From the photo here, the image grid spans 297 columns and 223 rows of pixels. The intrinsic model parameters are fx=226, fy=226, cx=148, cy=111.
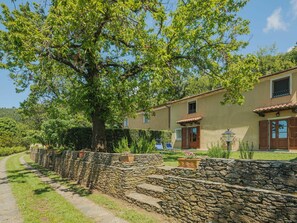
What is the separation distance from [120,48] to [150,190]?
7357 mm

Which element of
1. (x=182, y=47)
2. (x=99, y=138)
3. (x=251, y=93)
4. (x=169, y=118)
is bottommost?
(x=99, y=138)

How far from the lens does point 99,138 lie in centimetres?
1221

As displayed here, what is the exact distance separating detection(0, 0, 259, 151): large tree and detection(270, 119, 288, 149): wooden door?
18.1ft

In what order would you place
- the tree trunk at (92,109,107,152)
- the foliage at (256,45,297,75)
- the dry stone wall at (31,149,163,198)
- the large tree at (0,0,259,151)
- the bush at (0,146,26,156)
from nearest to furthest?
1. the dry stone wall at (31,149,163,198)
2. the large tree at (0,0,259,151)
3. the tree trunk at (92,109,107,152)
4. the foliage at (256,45,297,75)
5. the bush at (0,146,26,156)

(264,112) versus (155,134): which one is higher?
(264,112)

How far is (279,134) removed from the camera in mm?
16172

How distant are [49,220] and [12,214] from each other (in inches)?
57.4

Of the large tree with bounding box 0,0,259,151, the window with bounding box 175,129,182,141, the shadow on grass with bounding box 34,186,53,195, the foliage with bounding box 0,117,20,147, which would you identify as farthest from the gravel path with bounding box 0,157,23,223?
the foliage with bounding box 0,117,20,147

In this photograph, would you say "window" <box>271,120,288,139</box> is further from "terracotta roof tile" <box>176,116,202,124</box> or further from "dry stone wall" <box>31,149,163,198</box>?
"dry stone wall" <box>31,149,163,198</box>

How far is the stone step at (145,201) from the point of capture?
6.46 m

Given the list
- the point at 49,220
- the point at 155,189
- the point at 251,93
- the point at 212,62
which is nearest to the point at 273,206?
the point at 155,189

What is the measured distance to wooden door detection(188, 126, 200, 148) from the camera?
22392mm

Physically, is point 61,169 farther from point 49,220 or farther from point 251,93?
point 251,93

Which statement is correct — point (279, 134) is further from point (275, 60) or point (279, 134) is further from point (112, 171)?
point (275, 60)
